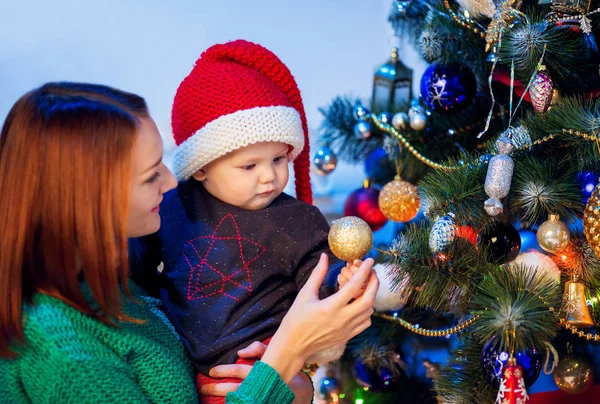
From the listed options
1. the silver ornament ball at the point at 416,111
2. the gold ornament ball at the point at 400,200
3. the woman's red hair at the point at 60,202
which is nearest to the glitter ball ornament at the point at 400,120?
the silver ornament ball at the point at 416,111

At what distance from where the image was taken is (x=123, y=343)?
3.12 feet

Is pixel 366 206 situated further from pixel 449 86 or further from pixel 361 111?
pixel 449 86

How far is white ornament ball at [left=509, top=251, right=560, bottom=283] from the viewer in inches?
46.2

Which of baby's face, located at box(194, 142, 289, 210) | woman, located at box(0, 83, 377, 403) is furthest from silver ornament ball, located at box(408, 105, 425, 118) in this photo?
woman, located at box(0, 83, 377, 403)

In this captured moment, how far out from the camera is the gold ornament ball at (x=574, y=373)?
1.39 meters

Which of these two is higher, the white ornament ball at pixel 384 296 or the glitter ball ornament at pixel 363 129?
the glitter ball ornament at pixel 363 129

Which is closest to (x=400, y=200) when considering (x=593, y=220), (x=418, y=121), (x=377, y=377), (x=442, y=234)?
(x=418, y=121)

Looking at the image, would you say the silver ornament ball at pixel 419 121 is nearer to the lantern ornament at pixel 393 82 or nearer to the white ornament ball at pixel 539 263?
the lantern ornament at pixel 393 82

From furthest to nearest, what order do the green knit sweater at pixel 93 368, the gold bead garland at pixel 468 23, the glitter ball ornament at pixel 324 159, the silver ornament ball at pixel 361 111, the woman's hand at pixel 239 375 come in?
the glitter ball ornament at pixel 324 159 < the silver ornament ball at pixel 361 111 < the gold bead garland at pixel 468 23 < the woman's hand at pixel 239 375 < the green knit sweater at pixel 93 368

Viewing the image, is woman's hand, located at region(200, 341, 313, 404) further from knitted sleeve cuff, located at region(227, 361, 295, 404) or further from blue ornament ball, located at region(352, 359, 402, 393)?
blue ornament ball, located at region(352, 359, 402, 393)

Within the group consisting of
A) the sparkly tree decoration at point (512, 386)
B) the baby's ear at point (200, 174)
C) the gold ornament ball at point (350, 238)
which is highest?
the gold ornament ball at point (350, 238)

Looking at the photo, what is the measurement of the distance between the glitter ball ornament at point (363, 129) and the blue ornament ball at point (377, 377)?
1.83 feet

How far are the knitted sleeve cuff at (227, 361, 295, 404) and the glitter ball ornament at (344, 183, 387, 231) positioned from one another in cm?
95

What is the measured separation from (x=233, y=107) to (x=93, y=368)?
0.48m
